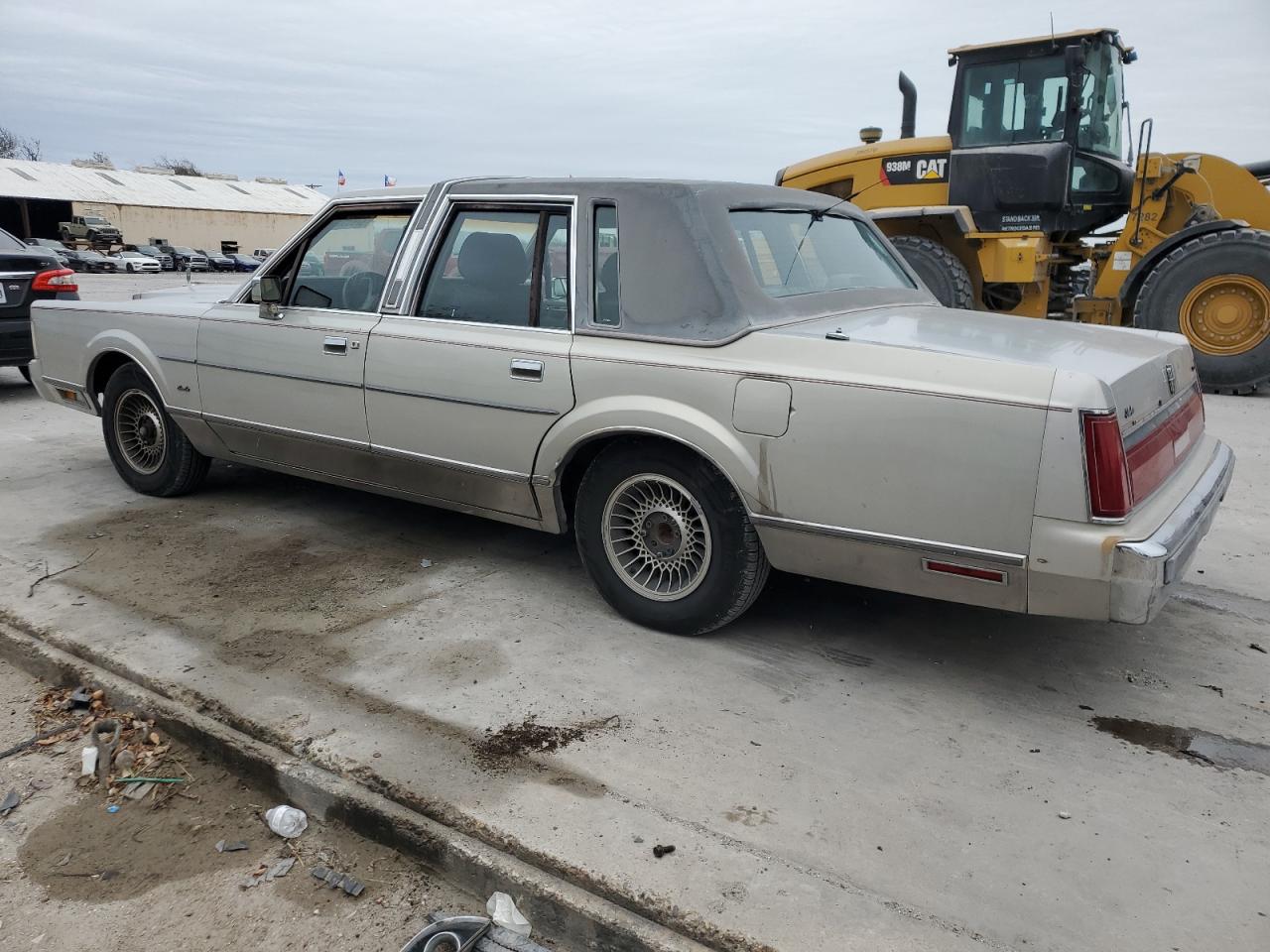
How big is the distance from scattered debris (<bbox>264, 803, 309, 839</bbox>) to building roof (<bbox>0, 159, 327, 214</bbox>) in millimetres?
45875

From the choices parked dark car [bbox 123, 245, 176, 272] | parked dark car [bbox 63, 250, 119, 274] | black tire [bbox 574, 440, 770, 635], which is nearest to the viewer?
black tire [bbox 574, 440, 770, 635]

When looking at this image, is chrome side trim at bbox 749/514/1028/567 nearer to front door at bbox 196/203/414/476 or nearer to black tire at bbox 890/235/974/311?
front door at bbox 196/203/414/476

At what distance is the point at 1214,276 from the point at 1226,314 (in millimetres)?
396

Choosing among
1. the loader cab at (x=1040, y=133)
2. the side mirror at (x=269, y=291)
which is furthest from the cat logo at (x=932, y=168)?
the side mirror at (x=269, y=291)

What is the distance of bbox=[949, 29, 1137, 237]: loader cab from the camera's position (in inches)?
365

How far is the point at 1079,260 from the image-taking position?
10.9 metres

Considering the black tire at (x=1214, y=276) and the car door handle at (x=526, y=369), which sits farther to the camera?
the black tire at (x=1214, y=276)

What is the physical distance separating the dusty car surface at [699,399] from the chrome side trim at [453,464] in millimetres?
10

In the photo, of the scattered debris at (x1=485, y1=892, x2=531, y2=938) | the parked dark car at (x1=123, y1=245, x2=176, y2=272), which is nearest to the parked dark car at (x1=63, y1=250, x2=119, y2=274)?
the parked dark car at (x1=123, y1=245, x2=176, y2=272)

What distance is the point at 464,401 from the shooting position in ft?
13.3

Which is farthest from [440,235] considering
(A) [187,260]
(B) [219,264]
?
(B) [219,264]

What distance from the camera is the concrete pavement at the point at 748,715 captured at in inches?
93.6

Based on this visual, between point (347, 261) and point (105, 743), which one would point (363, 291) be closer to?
point (347, 261)

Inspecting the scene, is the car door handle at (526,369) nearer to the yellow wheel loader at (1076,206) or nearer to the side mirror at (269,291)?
the side mirror at (269,291)
